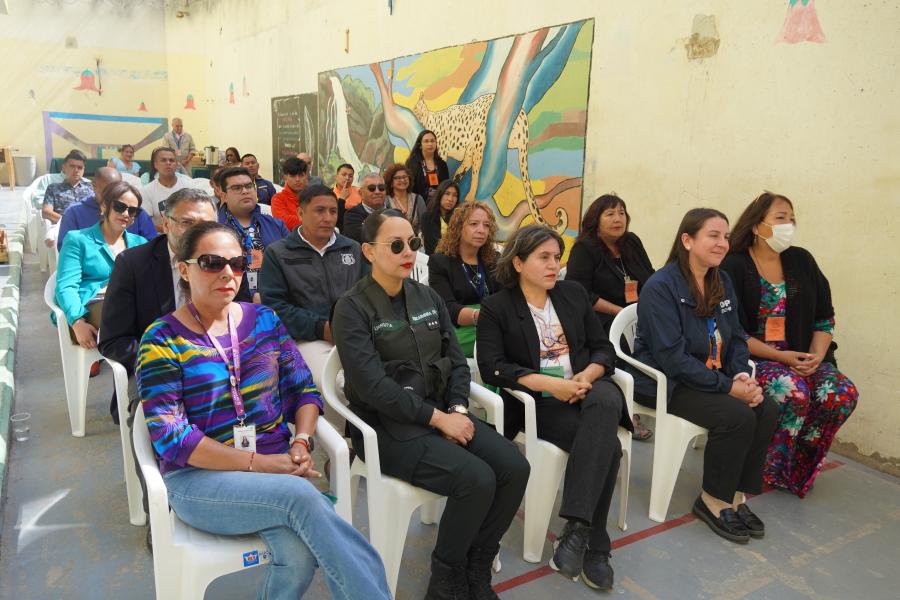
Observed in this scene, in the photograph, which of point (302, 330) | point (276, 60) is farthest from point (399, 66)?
point (302, 330)

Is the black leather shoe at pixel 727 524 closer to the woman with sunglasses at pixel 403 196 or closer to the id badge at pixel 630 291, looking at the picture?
the id badge at pixel 630 291

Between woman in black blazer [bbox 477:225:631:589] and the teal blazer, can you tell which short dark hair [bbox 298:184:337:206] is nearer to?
the teal blazer

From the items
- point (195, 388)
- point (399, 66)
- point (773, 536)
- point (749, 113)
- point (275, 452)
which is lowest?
point (773, 536)

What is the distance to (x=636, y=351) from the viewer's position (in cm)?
305

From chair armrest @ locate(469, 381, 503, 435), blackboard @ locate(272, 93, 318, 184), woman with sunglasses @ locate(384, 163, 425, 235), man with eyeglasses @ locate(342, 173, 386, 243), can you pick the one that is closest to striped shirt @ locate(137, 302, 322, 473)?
chair armrest @ locate(469, 381, 503, 435)

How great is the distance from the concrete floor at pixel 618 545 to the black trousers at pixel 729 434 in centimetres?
21

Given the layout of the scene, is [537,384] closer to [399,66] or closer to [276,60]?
[399,66]

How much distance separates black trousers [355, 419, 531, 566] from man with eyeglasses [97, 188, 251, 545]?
1097 millimetres

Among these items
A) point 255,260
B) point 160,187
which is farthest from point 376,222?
point 160,187

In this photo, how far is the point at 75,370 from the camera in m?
3.28

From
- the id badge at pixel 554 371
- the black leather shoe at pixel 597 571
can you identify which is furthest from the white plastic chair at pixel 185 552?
the id badge at pixel 554 371

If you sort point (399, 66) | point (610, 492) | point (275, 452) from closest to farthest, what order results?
point (275, 452) < point (610, 492) < point (399, 66)

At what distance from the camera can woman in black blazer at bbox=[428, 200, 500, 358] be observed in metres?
3.29

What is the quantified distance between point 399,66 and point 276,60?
13.2 feet
